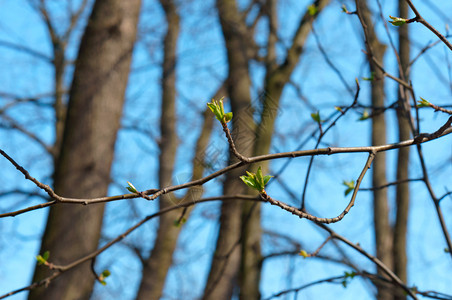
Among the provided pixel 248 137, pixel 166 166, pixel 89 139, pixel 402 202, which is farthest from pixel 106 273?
pixel 166 166

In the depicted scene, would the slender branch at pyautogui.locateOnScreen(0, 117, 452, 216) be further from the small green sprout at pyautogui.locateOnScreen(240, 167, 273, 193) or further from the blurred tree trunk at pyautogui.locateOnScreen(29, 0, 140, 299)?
the blurred tree trunk at pyautogui.locateOnScreen(29, 0, 140, 299)

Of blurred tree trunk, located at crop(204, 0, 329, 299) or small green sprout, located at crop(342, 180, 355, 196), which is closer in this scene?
small green sprout, located at crop(342, 180, 355, 196)

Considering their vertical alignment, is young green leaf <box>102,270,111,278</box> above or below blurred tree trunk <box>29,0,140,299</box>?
below

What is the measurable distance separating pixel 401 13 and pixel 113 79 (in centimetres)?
177

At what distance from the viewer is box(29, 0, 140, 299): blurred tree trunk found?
2.68 meters

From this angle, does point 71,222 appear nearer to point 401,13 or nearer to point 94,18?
point 94,18

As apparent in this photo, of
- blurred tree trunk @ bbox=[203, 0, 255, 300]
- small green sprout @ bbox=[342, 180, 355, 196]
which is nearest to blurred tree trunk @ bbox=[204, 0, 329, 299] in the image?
blurred tree trunk @ bbox=[203, 0, 255, 300]

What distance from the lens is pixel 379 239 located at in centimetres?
379

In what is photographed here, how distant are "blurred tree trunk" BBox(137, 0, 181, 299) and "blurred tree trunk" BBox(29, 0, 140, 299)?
1.71 m

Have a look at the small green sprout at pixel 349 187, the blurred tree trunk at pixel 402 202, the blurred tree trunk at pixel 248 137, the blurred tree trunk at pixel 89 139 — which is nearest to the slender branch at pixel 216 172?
the blurred tree trunk at pixel 248 137

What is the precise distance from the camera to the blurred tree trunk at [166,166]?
500 centimetres

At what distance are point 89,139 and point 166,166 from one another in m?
3.44

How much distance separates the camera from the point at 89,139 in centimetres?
292

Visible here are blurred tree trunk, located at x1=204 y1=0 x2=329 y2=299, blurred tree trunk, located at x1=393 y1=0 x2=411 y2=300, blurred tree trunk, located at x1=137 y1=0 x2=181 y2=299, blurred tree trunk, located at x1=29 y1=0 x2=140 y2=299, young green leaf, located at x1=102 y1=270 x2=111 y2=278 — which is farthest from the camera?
blurred tree trunk, located at x1=137 y1=0 x2=181 y2=299
